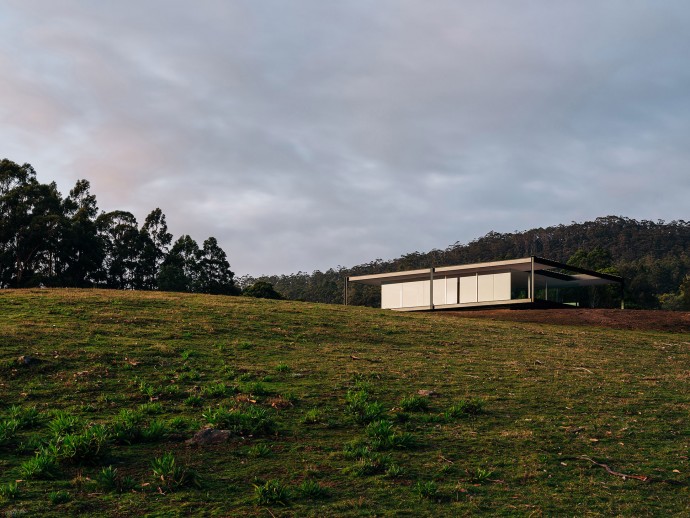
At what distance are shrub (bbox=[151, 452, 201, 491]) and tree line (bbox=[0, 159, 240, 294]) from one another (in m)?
54.3

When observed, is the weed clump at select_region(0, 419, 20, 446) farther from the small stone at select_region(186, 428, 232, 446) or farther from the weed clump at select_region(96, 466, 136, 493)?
the small stone at select_region(186, 428, 232, 446)

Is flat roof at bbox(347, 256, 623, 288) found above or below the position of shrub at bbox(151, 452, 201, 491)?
above

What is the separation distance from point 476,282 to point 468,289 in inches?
32.0

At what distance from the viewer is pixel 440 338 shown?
22469 millimetres

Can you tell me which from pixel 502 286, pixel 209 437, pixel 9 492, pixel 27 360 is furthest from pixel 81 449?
pixel 502 286

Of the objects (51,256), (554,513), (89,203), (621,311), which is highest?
(89,203)

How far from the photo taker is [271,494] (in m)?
7.32

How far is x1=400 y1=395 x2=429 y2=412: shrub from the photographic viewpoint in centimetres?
1123

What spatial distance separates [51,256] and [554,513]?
61.9m

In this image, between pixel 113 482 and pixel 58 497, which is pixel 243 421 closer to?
pixel 113 482

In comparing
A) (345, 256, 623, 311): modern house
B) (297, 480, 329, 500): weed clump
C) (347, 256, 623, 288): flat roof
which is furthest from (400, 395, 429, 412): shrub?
(345, 256, 623, 311): modern house

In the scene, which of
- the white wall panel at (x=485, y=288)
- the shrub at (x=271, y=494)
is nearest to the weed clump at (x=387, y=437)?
the shrub at (x=271, y=494)

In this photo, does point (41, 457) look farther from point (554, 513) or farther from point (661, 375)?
point (661, 375)

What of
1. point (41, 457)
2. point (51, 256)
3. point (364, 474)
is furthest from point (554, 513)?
point (51, 256)
